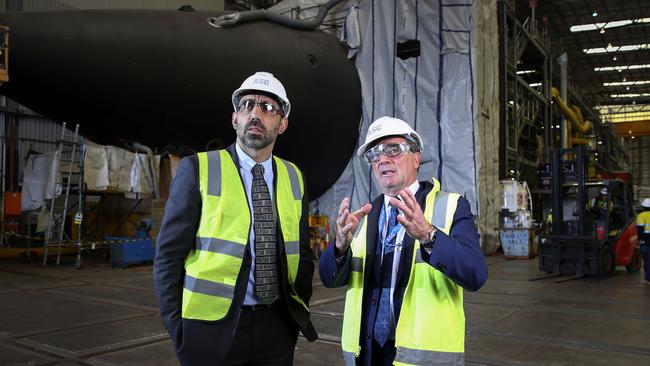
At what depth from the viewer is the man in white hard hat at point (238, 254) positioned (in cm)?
Result: 194

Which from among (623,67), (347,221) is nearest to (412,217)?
(347,221)

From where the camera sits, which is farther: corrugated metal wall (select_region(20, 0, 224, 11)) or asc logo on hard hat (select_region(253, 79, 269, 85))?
corrugated metal wall (select_region(20, 0, 224, 11))

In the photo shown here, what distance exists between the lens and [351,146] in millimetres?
11867

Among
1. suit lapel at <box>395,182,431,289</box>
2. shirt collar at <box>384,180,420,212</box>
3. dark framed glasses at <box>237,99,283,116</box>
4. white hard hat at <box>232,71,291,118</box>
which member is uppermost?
white hard hat at <box>232,71,291,118</box>

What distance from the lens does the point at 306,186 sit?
2.54 meters

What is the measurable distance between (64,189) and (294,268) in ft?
29.9

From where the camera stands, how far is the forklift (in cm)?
910

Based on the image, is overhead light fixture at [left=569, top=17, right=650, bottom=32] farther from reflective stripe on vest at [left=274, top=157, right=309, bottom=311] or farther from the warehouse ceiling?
reflective stripe on vest at [left=274, top=157, right=309, bottom=311]

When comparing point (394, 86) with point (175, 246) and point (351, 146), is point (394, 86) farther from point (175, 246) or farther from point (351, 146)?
point (175, 246)

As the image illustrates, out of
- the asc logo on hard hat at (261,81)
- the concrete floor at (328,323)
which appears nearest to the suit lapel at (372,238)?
the asc logo on hard hat at (261,81)

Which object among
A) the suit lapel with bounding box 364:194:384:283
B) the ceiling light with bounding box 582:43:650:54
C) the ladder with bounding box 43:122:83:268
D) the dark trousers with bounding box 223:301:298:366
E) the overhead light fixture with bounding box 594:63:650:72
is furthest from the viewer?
the overhead light fixture with bounding box 594:63:650:72

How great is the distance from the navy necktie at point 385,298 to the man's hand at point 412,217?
28 cm

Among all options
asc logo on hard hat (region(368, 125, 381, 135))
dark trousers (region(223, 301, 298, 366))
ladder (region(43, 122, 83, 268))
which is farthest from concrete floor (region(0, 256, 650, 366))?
asc logo on hard hat (region(368, 125, 381, 135))

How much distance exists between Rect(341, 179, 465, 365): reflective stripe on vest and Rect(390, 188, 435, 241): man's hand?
0.19 meters
